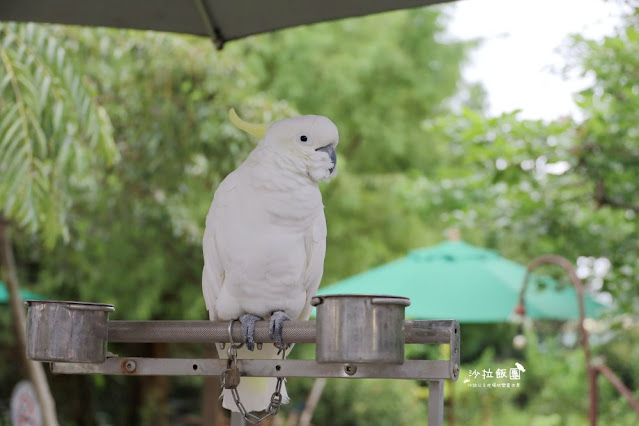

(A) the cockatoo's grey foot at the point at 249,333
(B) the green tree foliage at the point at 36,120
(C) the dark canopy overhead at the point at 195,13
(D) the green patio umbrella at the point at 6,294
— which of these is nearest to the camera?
(A) the cockatoo's grey foot at the point at 249,333

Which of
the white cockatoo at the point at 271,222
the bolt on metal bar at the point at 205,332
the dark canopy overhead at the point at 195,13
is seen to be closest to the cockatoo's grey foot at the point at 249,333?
the bolt on metal bar at the point at 205,332

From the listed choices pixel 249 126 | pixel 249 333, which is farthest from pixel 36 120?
pixel 249 333

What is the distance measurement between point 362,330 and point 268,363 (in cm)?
18

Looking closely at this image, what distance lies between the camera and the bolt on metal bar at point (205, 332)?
1.08 meters

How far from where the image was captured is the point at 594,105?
11.9 feet

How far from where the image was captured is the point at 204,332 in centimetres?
118

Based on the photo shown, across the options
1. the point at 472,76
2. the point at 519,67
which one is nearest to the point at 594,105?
the point at 519,67

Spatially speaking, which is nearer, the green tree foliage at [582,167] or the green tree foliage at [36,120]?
the green tree foliage at [36,120]

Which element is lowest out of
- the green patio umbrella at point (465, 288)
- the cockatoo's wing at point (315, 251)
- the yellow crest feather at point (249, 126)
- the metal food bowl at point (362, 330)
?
the metal food bowl at point (362, 330)

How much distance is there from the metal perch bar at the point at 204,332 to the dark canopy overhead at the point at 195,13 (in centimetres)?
85

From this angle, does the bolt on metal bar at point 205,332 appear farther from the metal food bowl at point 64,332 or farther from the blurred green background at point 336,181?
the blurred green background at point 336,181

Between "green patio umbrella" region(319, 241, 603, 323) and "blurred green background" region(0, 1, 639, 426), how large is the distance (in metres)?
0.19

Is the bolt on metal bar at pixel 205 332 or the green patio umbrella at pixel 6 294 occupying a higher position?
the green patio umbrella at pixel 6 294

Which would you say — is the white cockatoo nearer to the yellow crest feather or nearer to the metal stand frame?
the yellow crest feather
